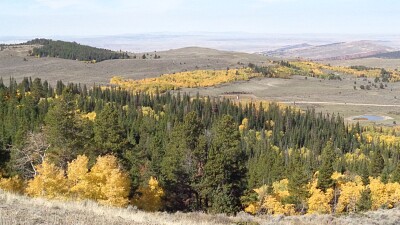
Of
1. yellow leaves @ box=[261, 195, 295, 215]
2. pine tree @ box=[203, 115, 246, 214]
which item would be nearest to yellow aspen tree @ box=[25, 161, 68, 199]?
pine tree @ box=[203, 115, 246, 214]

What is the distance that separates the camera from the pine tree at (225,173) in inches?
2156

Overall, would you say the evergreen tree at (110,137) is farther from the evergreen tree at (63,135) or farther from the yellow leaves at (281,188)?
the yellow leaves at (281,188)

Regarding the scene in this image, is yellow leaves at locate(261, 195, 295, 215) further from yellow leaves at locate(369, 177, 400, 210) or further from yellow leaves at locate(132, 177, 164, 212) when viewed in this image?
yellow leaves at locate(132, 177, 164, 212)

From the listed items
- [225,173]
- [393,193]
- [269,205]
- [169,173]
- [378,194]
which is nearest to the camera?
[225,173]

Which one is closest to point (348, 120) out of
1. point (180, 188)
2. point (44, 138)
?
point (180, 188)

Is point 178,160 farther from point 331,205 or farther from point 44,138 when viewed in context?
point 331,205

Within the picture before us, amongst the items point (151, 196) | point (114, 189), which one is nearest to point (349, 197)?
point (151, 196)

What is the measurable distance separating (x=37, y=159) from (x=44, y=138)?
2.87 m

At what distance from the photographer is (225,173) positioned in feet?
188

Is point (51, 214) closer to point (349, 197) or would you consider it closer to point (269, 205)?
point (269, 205)

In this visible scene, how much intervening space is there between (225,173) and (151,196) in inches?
393

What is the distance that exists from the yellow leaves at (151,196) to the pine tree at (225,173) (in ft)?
19.5

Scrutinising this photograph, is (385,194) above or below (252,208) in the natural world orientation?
above

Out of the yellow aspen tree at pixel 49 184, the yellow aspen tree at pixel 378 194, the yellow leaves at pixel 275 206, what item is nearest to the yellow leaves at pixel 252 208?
the yellow leaves at pixel 275 206
